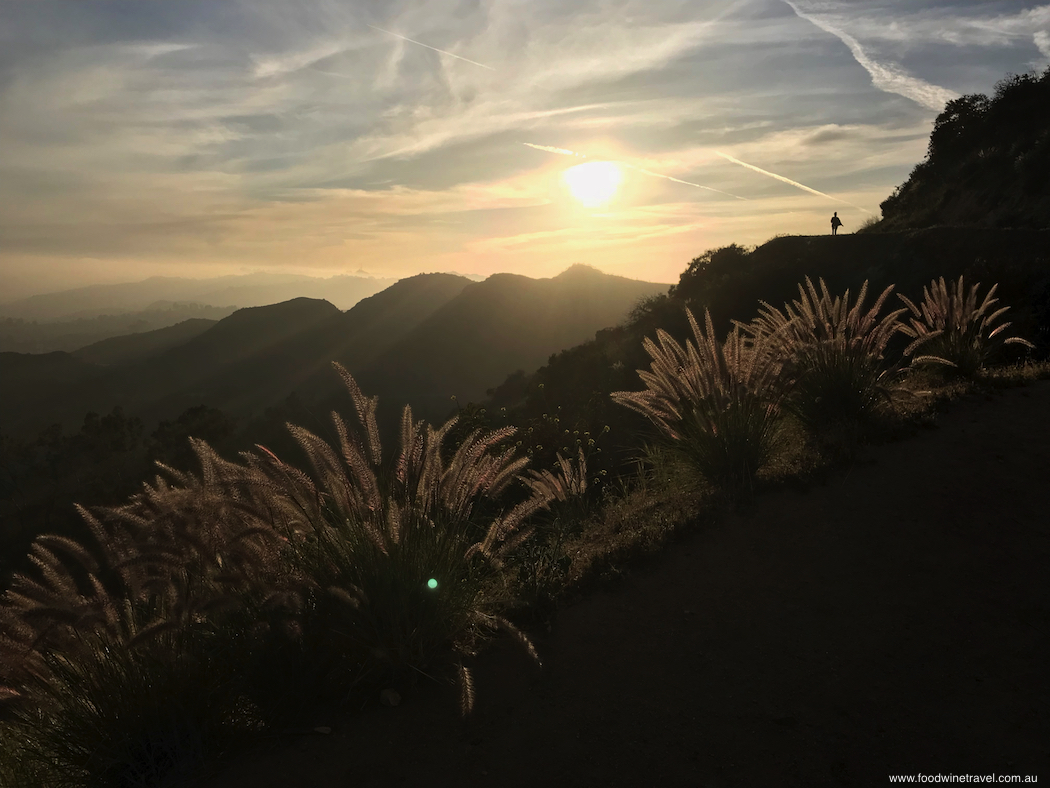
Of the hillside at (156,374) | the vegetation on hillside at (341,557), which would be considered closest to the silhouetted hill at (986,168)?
the vegetation on hillside at (341,557)

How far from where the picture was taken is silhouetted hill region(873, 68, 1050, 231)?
83.8 feet

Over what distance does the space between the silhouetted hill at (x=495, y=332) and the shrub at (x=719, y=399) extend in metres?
99.9

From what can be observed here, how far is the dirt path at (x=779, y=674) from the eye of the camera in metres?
2.77

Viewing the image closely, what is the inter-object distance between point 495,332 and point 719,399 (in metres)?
125

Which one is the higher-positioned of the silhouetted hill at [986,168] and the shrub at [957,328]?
the silhouetted hill at [986,168]

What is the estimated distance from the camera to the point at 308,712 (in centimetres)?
323

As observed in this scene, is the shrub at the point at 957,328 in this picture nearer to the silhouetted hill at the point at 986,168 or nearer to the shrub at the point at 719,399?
the shrub at the point at 719,399

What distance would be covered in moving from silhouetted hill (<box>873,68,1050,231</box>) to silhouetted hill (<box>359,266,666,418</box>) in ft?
237

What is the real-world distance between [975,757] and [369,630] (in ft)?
9.38

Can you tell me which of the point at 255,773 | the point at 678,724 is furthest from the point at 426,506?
the point at 678,724

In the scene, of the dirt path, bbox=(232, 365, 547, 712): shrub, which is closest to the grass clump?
bbox=(232, 365, 547, 712): shrub

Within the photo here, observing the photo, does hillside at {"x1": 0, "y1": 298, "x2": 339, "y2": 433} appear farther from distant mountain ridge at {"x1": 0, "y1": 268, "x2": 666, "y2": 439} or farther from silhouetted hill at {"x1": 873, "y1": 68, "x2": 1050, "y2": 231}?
silhouetted hill at {"x1": 873, "y1": 68, "x2": 1050, "y2": 231}

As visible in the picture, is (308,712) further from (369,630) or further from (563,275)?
(563,275)

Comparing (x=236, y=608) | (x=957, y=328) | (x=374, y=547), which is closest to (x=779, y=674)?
(x=374, y=547)
